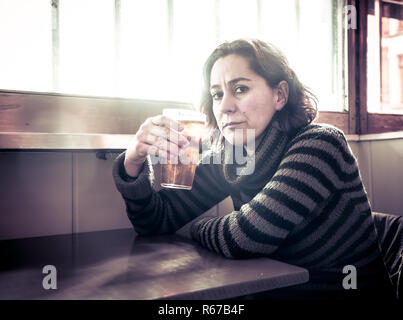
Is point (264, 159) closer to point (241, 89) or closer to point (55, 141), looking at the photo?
point (241, 89)

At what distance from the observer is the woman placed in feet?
2.98

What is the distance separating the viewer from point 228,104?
3.72 ft

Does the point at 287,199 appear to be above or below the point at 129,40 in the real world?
below

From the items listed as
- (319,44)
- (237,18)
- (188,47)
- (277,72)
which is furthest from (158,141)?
(319,44)

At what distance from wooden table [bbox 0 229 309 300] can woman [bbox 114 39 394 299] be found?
10 centimetres

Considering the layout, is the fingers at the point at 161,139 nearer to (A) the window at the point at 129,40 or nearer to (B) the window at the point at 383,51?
(A) the window at the point at 129,40

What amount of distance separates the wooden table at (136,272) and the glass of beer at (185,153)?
18cm

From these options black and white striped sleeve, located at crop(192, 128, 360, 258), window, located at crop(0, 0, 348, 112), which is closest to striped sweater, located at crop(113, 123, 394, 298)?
black and white striped sleeve, located at crop(192, 128, 360, 258)

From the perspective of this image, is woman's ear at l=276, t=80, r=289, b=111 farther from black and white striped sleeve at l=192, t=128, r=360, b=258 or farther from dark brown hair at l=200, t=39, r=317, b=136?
black and white striped sleeve at l=192, t=128, r=360, b=258

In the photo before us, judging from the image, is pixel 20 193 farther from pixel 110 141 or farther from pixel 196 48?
pixel 196 48

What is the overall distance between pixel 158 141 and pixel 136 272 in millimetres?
442

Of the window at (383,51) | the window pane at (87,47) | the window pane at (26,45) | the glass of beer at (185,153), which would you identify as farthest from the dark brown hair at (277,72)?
the window at (383,51)
